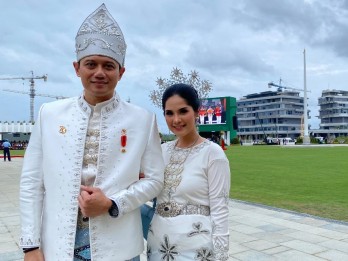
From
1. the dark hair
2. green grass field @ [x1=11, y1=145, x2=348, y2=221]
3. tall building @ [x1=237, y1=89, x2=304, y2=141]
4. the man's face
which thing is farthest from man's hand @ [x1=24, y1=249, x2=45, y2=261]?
tall building @ [x1=237, y1=89, x2=304, y2=141]

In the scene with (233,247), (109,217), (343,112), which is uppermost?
(343,112)

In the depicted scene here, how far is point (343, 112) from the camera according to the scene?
356 feet

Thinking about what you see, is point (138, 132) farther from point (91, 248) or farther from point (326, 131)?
point (326, 131)

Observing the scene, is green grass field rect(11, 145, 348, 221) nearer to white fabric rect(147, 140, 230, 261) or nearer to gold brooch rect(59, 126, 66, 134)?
white fabric rect(147, 140, 230, 261)

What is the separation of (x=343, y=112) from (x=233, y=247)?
4460 inches

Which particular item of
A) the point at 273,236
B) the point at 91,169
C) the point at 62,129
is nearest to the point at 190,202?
the point at 91,169

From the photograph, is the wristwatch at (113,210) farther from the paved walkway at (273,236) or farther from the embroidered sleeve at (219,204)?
the paved walkway at (273,236)

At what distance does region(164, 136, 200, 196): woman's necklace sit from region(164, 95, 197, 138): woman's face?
0.34ft

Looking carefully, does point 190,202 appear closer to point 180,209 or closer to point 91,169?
point 180,209

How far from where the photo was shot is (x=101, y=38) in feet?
6.80

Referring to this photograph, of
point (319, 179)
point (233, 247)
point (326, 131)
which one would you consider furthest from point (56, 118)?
point (326, 131)

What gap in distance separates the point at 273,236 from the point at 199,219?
12.7ft

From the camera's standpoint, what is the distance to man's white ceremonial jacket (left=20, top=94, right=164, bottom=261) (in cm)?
200

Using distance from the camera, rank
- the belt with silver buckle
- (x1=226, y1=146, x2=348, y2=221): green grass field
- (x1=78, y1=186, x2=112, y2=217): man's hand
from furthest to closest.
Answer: (x1=226, y1=146, x2=348, y2=221): green grass field → the belt with silver buckle → (x1=78, y1=186, x2=112, y2=217): man's hand
